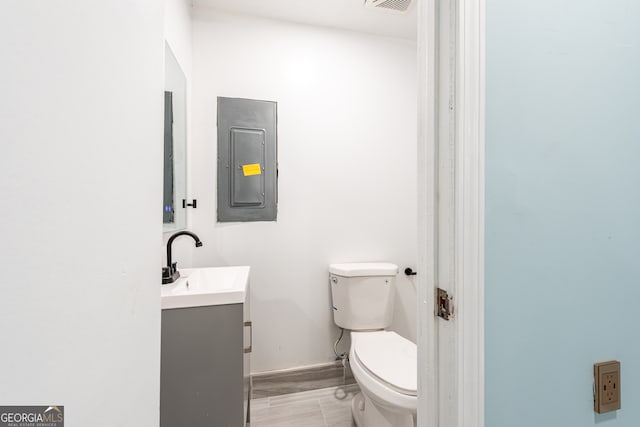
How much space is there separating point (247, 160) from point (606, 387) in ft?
5.75

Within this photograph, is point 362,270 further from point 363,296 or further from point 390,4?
point 390,4

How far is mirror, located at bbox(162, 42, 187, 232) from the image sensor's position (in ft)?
4.10

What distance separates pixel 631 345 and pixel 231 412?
→ 1237mm

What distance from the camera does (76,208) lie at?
35cm

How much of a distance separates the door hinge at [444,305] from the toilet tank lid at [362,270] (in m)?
1.16

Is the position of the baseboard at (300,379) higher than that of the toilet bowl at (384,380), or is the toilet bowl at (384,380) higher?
the toilet bowl at (384,380)

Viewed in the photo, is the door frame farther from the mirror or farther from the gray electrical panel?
the gray electrical panel

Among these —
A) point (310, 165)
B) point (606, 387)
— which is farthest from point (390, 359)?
point (310, 165)

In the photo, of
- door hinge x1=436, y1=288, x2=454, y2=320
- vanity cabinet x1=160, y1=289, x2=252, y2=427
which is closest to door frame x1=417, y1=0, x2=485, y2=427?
door hinge x1=436, y1=288, x2=454, y2=320

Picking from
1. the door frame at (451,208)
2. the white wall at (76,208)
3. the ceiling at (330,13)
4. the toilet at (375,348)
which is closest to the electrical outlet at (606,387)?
the door frame at (451,208)

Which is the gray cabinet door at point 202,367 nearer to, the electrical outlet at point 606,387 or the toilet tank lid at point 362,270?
the toilet tank lid at point 362,270

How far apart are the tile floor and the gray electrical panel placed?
3.61 feet

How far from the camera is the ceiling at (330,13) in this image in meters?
1.67

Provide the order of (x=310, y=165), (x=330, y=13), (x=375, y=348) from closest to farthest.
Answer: (x=375, y=348) → (x=330, y=13) → (x=310, y=165)
